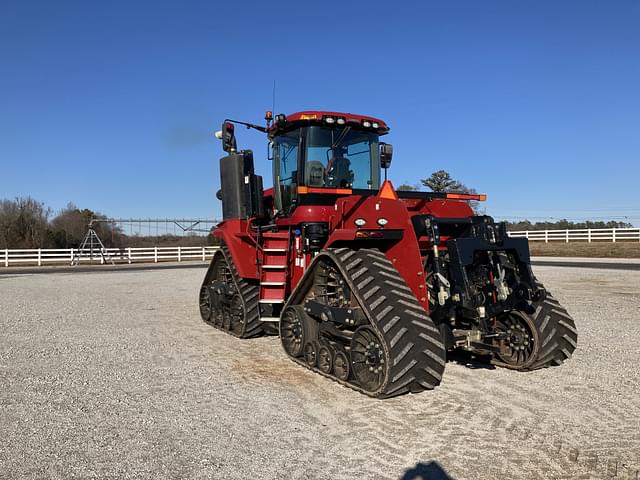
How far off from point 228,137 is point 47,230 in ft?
146

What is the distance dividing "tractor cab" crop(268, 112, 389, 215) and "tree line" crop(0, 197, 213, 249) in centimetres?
4098

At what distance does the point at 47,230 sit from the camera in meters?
46.4

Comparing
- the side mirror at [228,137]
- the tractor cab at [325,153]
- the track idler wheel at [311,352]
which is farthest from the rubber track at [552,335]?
the side mirror at [228,137]

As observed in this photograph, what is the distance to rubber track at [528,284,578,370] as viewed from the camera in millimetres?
5969

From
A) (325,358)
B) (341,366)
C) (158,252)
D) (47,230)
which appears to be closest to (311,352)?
(325,358)

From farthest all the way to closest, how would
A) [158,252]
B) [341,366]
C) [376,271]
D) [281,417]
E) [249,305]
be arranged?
1. [158,252]
2. [249,305]
3. [341,366]
4. [376,271]
5. [281,417]

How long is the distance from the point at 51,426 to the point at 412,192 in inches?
181

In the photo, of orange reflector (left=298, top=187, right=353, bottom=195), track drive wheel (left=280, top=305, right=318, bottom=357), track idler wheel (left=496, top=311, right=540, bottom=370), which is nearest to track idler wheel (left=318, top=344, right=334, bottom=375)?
track drive wheel (left=280, top=305, right=318, bottom=357)

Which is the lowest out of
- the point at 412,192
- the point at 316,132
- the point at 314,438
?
the point at 314,438

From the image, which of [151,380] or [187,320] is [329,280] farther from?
[187,320]

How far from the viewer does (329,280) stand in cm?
626

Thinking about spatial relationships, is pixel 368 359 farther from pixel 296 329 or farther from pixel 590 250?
pixel 590 250

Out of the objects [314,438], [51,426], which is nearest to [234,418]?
[314,438]

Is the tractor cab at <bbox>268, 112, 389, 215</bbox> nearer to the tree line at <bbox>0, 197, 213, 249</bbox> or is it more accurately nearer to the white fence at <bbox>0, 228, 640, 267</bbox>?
the white fence at <bbox>0, 228, 640, 267</bbox>
